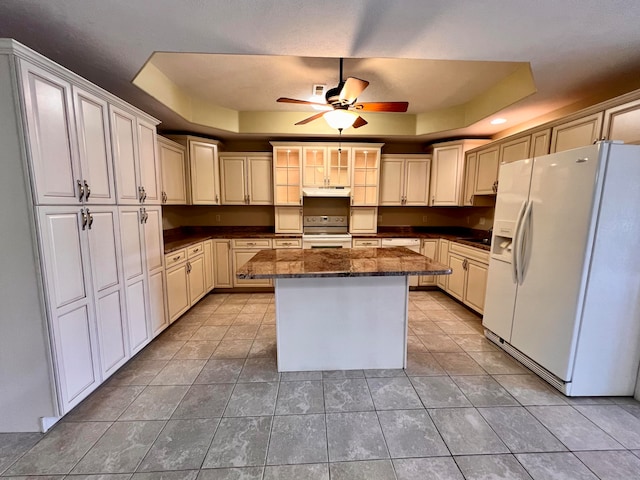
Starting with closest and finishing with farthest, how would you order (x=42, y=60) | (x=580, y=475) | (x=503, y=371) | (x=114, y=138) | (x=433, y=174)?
(x=580, y=475), (x=42, y=60), (x=114, y=138), (x=503, y=371), (x=433, y=174)

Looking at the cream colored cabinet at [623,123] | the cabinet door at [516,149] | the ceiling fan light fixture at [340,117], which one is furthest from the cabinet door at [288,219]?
the cream colored cabinet at [623,123]

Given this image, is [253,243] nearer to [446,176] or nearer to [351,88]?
[351,88]

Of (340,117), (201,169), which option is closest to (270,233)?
→ (201,169)

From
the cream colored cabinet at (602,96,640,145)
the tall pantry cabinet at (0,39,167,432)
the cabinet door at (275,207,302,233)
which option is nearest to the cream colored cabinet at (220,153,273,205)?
the cabinet door at (275,207,302,233)

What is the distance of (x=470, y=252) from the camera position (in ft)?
10.8

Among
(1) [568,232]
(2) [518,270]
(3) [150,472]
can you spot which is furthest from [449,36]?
(3) [150,472]

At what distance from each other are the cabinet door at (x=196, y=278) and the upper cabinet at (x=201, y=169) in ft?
2.92

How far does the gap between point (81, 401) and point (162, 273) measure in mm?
1160

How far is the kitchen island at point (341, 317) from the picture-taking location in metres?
2.06

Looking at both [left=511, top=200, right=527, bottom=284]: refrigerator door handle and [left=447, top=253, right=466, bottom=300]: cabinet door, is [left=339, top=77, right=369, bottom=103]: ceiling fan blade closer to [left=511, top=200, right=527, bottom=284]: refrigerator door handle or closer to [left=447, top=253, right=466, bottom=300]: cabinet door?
[left=511, top=200, right=527, bottom=284]: refrigerator door handle

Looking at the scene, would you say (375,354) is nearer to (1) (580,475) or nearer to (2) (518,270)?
(1) (580,475)

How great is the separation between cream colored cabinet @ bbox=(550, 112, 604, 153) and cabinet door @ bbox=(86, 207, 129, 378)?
12.4ft

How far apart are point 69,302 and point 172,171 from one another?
2196 mm

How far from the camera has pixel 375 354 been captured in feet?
7.11
